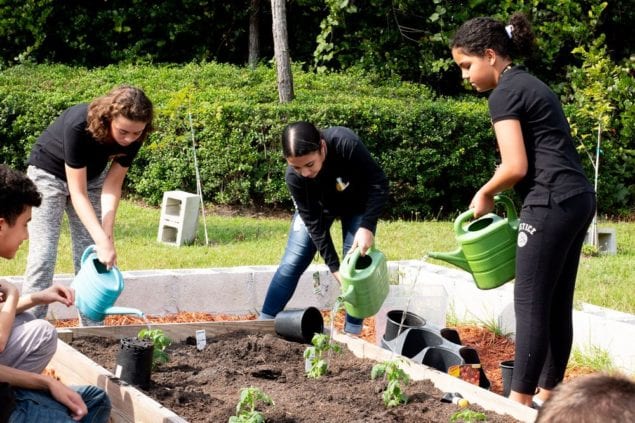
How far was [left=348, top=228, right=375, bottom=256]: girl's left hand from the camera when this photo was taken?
14.8 ft

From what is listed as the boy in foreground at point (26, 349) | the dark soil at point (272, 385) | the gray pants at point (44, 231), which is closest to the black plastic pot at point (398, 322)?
the dark soil at point (272, 385)

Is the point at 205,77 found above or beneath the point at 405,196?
above

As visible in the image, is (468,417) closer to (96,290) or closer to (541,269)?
(541,269)

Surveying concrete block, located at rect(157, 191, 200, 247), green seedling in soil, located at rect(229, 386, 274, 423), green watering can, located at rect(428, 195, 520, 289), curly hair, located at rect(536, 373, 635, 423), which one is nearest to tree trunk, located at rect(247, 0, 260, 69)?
concrete block, located at rect(157, 191, 200, 247)

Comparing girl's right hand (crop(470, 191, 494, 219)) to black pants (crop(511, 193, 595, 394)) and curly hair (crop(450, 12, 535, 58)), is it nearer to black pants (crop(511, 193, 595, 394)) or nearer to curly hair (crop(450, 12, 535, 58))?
black pants (crop(511, 193, 595, 394))

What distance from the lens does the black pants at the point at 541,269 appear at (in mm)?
3660

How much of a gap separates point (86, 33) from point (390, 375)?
38.7ft

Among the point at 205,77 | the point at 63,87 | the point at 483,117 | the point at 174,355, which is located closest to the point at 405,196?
the point at 483,117

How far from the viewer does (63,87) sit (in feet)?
39.4

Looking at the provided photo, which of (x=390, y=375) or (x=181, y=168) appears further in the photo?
(x=181, y=168)

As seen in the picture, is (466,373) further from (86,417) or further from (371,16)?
(371,16)

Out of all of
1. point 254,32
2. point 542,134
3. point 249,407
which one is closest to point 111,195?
point 249,407

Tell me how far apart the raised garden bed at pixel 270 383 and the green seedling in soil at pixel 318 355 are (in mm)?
50

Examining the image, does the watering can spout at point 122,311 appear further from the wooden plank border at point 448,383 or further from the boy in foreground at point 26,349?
the wooden plank border at point 448,383
